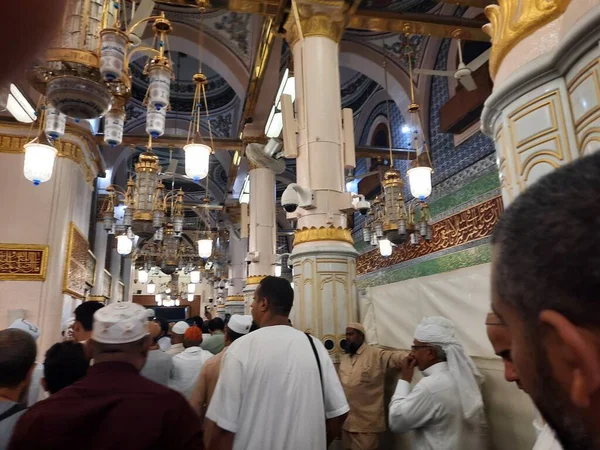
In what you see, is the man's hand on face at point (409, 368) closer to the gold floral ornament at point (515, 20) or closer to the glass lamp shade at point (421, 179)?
the gold floral ornament at point (515, 20)

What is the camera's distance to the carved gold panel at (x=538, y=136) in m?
1.49

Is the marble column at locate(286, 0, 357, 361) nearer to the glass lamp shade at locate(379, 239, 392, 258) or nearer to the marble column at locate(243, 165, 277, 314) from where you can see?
the marble column at locate(243, 165, 277, 314)

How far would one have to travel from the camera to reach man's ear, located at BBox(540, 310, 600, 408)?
0.40 m

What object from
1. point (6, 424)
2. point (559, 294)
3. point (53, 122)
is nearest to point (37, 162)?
point (53, 122)

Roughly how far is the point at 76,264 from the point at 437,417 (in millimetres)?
7321

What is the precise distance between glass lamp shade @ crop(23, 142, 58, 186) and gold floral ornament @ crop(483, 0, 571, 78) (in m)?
4.22

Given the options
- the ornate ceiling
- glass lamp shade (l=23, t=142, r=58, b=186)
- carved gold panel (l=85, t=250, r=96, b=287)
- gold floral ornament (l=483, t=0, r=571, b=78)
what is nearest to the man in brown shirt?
gold floral ornament (l=483, t=0, r=571, b=78)

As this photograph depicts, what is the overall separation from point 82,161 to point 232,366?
7174 millimetres

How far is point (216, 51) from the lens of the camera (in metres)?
8.16

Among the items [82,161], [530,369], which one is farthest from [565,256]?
[82,161]

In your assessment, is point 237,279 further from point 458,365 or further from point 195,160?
point 458,365

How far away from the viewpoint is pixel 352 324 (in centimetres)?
377

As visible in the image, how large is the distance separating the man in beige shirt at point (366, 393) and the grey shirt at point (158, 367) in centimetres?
139

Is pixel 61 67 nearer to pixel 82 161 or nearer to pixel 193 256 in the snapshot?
pixel 82 161
